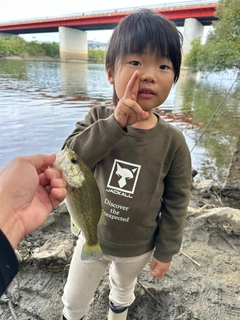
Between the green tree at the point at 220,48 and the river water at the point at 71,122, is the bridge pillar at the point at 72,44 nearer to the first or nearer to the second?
the green tree at the point at 220,48

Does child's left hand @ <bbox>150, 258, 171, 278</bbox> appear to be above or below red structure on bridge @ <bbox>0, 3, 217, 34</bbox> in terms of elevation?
below

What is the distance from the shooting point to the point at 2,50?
139 feet

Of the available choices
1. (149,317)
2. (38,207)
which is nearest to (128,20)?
(38,207)

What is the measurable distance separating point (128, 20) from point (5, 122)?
24.1 feet

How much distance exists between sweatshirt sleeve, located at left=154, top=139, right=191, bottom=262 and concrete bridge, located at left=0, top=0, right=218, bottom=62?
14.3 metres

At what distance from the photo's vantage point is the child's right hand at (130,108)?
124cm

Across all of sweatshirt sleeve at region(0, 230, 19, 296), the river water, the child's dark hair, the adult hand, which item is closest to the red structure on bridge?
the river water

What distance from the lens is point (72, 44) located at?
47344 millimetres

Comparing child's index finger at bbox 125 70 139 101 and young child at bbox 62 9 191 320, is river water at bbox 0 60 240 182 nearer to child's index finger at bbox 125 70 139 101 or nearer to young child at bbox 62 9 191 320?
young child at bbox 62 9 191 320

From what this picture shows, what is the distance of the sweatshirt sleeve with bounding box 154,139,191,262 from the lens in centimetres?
163

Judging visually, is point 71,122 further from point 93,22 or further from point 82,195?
point 93,22

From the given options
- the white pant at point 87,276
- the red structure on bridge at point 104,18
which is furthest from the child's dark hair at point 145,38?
the red structure on bridge at point 104,18

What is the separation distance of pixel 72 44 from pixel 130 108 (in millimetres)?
51177

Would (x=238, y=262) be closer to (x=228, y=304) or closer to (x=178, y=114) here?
(x=228, y=304)
